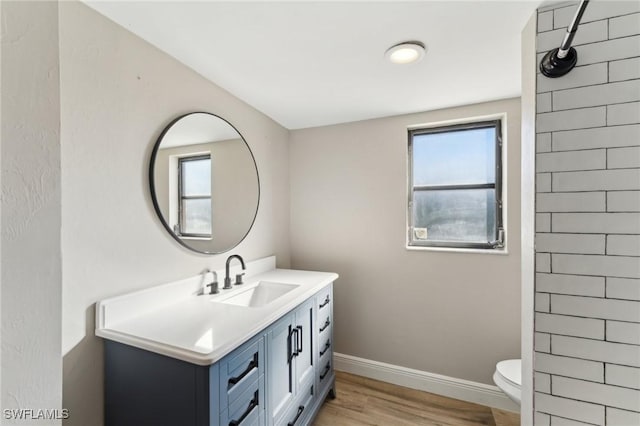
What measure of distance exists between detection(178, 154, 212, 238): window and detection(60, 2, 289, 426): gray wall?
0.43 ft

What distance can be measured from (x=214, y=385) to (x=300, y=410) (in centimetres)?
85

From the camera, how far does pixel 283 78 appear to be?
167cm

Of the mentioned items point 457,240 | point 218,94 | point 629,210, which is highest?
point 218,94

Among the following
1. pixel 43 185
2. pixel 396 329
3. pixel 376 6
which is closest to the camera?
pixel 43 185

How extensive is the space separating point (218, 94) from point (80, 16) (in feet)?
2.39

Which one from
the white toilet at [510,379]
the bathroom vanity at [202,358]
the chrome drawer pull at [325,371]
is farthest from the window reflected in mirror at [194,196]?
the white toilet at [510,379]

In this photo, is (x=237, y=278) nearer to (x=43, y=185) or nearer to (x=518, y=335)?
(x=43, y=185)

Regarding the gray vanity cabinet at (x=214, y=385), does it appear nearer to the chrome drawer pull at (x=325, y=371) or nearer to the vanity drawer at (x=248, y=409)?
the vanity drawer at (x=248, y=409)

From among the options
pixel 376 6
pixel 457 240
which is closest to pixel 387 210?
pixel 457 240

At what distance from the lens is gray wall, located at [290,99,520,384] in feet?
6.37

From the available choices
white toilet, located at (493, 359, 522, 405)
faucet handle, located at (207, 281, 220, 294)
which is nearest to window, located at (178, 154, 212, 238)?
faucet handle, located at (207, 281, 220, 294)

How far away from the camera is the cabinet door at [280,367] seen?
131 cm

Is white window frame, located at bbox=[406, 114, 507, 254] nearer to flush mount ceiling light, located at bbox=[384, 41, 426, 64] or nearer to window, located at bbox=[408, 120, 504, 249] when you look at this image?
window, located at bbox=[408, 120, 504, 249]

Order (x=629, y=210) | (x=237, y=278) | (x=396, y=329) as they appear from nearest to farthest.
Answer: (x=629, y=210) < (x=237, y=278) < (x=396, y=329)
